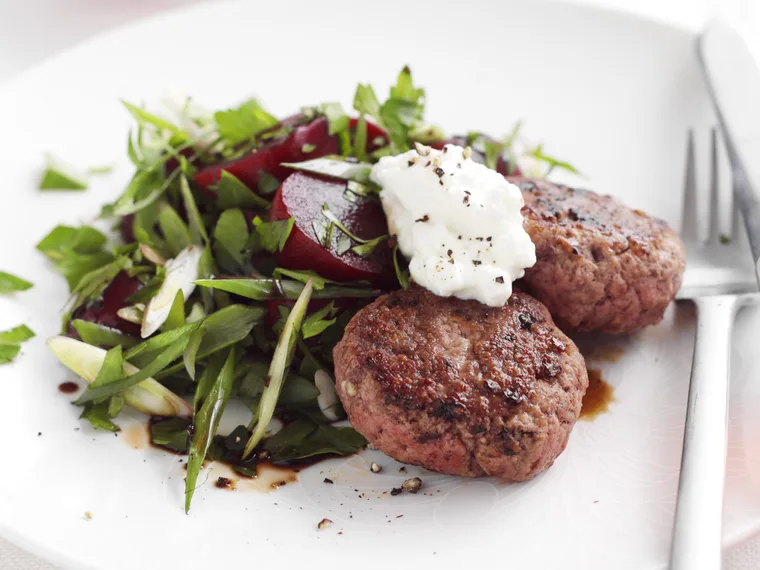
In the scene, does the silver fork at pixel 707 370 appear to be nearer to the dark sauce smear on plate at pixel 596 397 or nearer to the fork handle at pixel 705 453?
the fork handle at pixel 705 453

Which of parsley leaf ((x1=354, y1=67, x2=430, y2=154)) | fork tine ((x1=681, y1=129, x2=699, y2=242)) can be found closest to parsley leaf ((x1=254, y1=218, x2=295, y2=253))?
parsley leaf ((x1=354, y1=67, x2=430, y2=154))

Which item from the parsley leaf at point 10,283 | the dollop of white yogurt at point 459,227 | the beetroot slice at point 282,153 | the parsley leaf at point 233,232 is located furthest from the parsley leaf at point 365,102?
the parsley leaf at point 10,283

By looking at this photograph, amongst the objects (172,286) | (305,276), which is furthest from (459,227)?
(172,286)

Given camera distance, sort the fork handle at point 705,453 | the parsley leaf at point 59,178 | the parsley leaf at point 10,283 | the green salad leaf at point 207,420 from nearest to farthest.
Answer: the fork handle at point 705,453, the green salad leaf at point 207,420, the parsley leaf at point 10,283, the parsley leaf at point 59,178

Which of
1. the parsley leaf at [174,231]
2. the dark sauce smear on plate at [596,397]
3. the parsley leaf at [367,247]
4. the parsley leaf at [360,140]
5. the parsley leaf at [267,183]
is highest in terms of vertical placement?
the parsley leaf at [360,140]

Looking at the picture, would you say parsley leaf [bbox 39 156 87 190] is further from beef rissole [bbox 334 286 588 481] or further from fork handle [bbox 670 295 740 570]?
fork handle [bbox 670 295 740 570]

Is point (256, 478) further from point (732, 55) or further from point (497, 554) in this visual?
point (732, 55)
